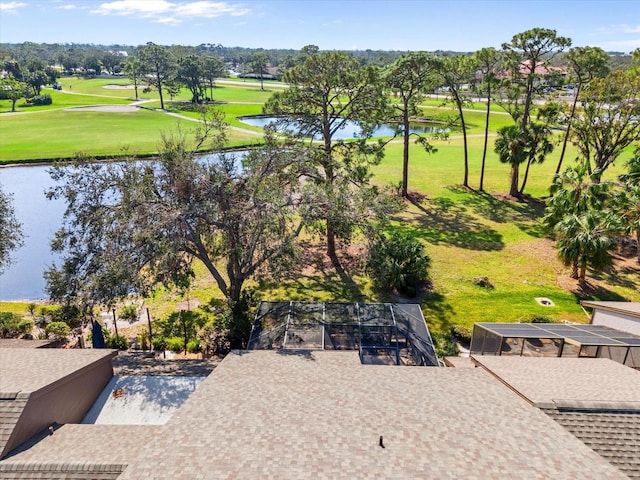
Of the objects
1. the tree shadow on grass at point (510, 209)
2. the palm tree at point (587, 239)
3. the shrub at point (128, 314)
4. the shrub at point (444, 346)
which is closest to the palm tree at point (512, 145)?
the tree shadow on grass at point (510, 209)

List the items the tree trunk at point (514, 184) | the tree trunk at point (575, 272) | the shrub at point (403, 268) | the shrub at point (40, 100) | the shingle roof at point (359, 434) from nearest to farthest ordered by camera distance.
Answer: the shingle roof at point (359, 434) < the shrub at point (403, 268) < the tree trunk at point (575, 272) < the tree trunk at point (514, 184) < the shrub at point (40, 100)

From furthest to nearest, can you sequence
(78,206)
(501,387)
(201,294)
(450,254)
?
1. (450,254)
2. (201,294)
3. (78,206)
4. (501,387)

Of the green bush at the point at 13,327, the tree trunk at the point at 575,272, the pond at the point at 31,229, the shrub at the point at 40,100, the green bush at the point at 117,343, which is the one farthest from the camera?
the shrub at the point at 40,100

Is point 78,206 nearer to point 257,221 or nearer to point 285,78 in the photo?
point 257,221

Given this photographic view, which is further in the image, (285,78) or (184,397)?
(285,78)

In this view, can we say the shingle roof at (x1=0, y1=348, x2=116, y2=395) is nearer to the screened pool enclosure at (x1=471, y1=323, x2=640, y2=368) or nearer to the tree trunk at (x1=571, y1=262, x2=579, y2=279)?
the screened pool enclosure at (x1=471, y1=323, x2=640, y2=368)

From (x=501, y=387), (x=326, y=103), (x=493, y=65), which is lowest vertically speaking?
(x=501, y=387)

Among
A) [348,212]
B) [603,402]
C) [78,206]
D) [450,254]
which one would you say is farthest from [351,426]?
[450,254]

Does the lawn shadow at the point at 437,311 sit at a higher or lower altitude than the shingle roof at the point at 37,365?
lower

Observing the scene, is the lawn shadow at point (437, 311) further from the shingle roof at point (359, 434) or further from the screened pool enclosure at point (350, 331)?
the shingle roof at point (359, 434)
